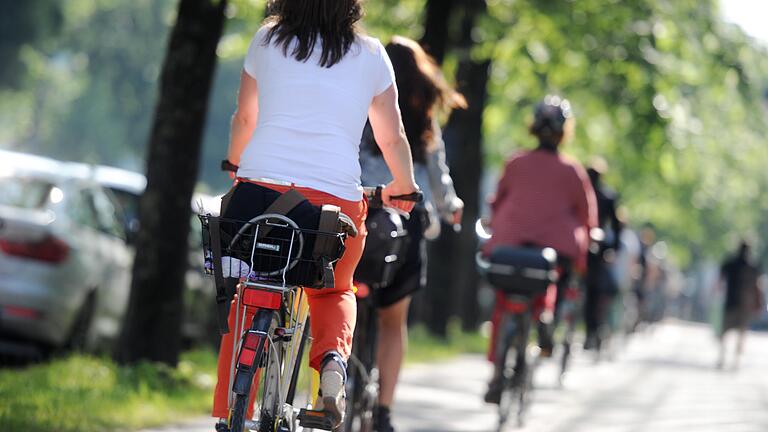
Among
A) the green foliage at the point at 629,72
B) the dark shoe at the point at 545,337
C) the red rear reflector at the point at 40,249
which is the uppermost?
the green foliage at the point at 629,72

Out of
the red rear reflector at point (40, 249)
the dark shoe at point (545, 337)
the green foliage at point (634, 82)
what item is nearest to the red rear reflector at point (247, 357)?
the dark shoe at point (545, 337)

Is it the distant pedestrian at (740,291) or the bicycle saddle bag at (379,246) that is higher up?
the distant pedestrian at (740,291)

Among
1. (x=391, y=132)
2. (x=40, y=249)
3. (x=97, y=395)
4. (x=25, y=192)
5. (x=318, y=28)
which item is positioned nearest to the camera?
(x=318, y=28)

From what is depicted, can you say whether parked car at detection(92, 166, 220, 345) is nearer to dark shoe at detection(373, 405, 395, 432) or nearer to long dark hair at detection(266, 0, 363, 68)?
dark shoe at detection(373, 405, 395, 432)

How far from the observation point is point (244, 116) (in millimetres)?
5750

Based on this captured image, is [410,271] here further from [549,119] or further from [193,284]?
[193,284]

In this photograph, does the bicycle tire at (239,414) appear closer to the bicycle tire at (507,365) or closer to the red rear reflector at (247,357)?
the red rear reflector at (247,357)

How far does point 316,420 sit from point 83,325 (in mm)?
7208

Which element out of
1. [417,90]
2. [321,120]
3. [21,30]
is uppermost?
[21,30]

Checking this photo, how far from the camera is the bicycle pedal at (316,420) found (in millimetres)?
5250

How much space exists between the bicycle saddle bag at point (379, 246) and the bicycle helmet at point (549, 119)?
135 inches

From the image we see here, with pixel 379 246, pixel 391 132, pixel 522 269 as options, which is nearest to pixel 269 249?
pixel 391 132

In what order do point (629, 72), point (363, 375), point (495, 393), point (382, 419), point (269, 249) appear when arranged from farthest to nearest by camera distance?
point (629, 72) < point (495, 393) < point (382, 419) < point (363, 375) < point (269, 249)

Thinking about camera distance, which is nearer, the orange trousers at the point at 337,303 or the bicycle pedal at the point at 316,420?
the bicycle pedal at the point at 316,420
